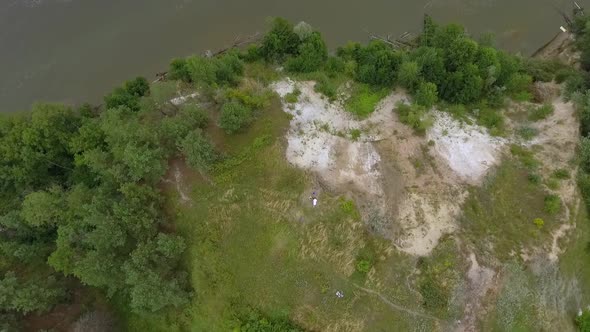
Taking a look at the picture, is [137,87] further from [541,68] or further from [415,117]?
[541,68]

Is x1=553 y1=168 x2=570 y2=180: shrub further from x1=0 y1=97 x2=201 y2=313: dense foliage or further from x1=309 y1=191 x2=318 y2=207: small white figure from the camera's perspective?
x1=0 y1=97 x2=201 y2=313: dense foliage

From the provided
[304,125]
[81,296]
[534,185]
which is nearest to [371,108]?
[304,125]

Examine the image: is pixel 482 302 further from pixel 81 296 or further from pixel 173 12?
pixel 173 12

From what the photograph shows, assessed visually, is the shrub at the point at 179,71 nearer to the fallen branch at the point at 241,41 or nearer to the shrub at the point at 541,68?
the fallen branch at the point at 241,41

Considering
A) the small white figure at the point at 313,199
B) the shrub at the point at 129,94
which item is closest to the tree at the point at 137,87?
the shrub at the point at 129,94

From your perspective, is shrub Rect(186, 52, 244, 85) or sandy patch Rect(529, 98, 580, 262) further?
shrub Rect(186, 52, 244, 85)

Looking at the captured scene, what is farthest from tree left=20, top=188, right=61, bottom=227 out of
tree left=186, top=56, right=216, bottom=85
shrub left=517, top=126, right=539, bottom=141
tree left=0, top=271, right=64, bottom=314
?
shrub left=517, top=126, right=539, bottom=141

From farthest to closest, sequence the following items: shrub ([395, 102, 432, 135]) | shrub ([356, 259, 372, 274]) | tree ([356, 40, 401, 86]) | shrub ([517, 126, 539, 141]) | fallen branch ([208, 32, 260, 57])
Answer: fallen branch ([208, 32, 260, 57])
tree ([356, 40, 401, 86])
shrub ([517, 126, 539, 141])
shrub ([395, 102, 432, 135])
shrub ([356, 259, 372, 274])
